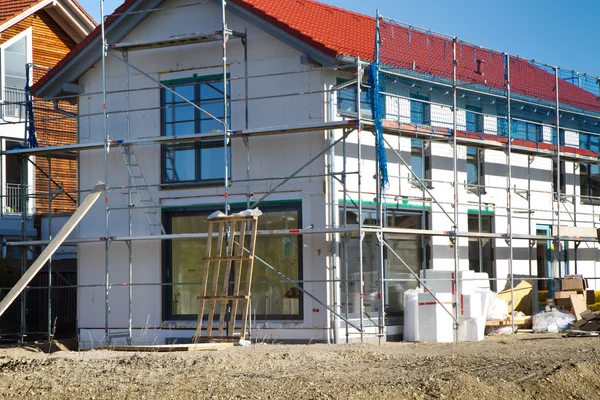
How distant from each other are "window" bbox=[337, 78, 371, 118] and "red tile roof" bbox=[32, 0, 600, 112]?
68 centimetres

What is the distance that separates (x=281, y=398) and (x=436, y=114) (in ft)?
36.5

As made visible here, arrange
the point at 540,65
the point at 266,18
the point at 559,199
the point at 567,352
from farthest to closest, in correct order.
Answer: the point at 559,199 < the point at 540,65 < the point at 266,18 < the point at 567,352

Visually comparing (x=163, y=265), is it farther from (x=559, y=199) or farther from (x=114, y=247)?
→ (x=559, y=199)

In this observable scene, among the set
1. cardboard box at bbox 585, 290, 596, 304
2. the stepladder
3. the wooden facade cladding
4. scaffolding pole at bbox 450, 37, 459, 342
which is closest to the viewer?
the stepladder

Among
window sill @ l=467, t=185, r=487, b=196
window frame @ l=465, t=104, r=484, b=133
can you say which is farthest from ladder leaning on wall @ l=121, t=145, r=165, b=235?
window frame @ l=465, t=104, r=484, b=133

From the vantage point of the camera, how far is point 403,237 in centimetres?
1997

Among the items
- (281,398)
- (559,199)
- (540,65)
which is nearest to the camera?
(281,398)

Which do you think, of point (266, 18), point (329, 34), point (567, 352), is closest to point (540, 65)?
point (329, 34)

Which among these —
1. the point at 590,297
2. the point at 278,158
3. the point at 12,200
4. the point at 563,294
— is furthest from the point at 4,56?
the point at 590,297

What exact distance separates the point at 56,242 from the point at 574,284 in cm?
1068

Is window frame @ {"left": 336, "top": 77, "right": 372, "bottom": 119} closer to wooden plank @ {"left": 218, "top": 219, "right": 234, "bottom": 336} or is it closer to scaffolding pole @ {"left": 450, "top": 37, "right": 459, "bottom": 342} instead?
scaffolding pole @ {"left": 450, "top": 37, "right": 459, "bottom": 342}

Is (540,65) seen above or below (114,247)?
above

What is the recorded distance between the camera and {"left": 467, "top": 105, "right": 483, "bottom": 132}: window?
22203 mm

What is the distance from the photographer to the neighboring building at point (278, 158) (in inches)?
739
